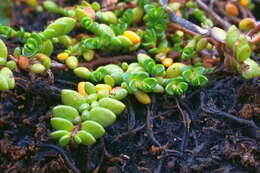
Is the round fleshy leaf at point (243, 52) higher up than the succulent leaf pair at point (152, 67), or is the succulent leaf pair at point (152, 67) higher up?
the round fleshy leaf at point (243, 52)

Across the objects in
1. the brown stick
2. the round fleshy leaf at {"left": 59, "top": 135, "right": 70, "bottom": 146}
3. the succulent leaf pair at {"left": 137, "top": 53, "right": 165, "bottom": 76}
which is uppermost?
the brown stick

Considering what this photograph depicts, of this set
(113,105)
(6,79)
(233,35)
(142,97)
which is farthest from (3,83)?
(233,35)

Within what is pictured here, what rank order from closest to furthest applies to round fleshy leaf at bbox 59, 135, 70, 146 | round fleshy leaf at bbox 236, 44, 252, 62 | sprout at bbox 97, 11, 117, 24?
round fleshy leaf at bbox 59, 135, 70, 146
round fleshy leaf at bbox 236, 44, 252, 62
sprout at bbox 97, 11, 117, 24

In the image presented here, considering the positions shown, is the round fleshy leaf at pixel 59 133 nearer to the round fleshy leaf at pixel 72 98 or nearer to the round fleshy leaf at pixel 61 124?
the round fleshy leaf at pixel 61 124

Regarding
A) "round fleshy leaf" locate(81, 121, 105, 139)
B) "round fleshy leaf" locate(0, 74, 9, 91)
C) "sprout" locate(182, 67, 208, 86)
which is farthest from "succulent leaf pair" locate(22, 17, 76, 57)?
"sprout" locate(182, 67, 208, 86)

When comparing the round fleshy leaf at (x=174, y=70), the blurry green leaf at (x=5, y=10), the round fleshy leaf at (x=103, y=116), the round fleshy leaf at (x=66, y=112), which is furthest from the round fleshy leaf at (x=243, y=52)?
the blurry green leaf at (x=5, y=10)

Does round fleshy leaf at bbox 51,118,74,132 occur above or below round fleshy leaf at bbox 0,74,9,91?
below

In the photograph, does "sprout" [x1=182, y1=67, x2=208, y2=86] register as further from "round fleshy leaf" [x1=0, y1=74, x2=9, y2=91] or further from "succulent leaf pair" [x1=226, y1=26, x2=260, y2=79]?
"round fleshy leaf" [x1=0, y1=74, x2=9, y2=91]

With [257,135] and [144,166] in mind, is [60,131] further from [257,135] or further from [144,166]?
[257,135]
